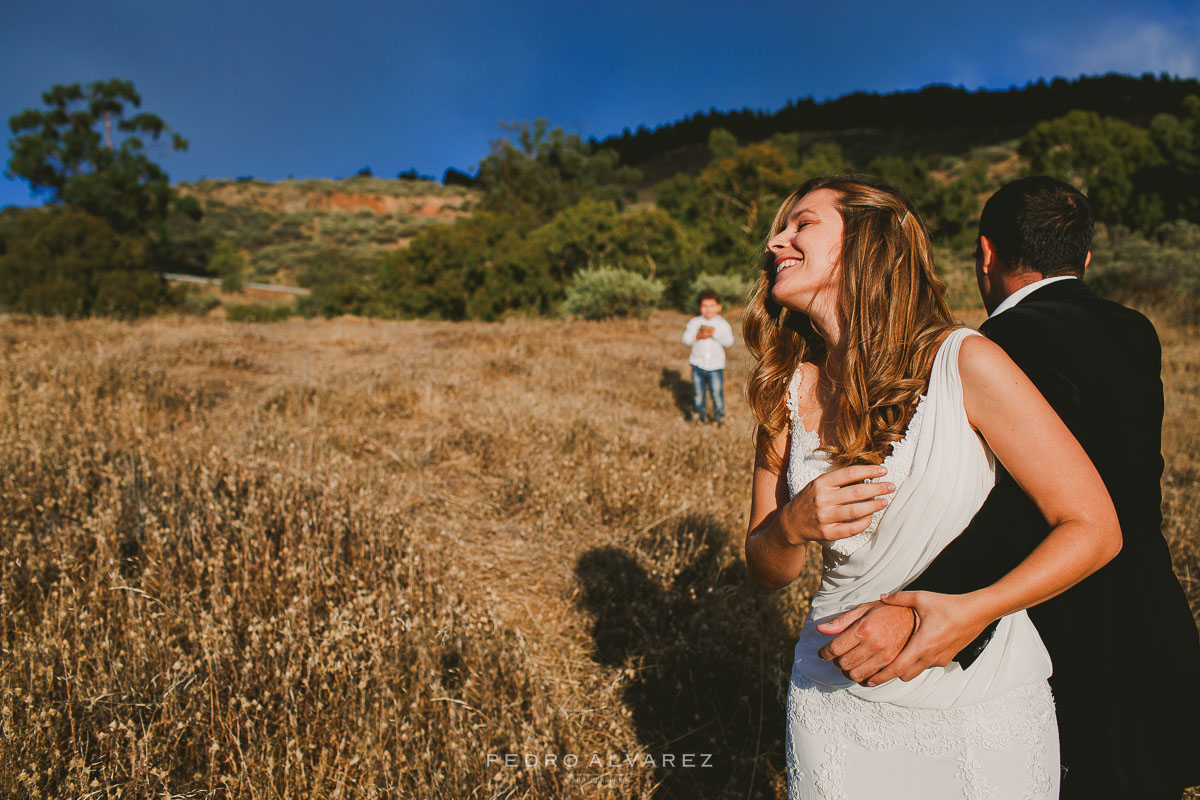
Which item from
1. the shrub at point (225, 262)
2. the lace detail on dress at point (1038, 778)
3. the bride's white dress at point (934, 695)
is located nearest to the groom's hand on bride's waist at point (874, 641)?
the bride's white dress at point (934, 695)

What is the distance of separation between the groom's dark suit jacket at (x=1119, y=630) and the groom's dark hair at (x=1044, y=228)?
1.47 ft

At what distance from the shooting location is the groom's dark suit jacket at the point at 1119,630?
4.39 feet

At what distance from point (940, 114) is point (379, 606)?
89461mm

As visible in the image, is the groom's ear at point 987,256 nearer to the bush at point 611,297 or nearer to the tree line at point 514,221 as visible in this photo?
the tree line at point 514,221

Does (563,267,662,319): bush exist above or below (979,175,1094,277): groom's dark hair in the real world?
above

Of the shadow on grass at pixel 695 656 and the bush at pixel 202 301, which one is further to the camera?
the bush at pixel 202 301

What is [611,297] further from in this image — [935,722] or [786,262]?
[935,722]

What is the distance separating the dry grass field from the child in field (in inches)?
41.9

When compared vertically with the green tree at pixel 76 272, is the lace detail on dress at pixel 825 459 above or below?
below

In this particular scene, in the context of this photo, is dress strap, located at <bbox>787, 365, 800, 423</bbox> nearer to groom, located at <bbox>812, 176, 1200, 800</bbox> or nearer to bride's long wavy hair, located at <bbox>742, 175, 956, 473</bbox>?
bride's long wavy hair, located at <bbox>742, 175, 956, 473</bbox>

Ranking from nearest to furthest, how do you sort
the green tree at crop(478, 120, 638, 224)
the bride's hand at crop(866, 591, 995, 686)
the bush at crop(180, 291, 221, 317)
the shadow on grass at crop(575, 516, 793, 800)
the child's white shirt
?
the bride's hand at crop(866, 591, 995, 686) → the shadow on grass at crop(575, 516, 793, 800) → the child's white shirt → the bush at crop(180, 291, 221, 317) → the green tree at crop(478, 120, 638, 224)

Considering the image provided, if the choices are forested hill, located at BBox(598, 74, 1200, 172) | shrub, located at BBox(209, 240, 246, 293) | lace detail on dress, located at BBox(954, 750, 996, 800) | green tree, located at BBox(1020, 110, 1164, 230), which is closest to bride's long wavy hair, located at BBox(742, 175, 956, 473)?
lace detail on dress, located at BBox(954, 750, 996, 800)

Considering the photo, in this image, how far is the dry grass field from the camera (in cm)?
200

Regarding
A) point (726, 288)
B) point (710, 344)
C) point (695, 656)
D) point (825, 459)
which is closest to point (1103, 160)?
point (726, 288)
